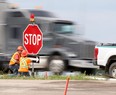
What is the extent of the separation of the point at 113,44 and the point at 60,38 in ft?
16.1

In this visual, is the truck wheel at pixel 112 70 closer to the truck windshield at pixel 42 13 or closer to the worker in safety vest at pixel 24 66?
the worker in safety vest at pixel 24 66

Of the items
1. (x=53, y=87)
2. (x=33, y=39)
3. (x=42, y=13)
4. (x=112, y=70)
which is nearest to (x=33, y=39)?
(x=33, y=39)

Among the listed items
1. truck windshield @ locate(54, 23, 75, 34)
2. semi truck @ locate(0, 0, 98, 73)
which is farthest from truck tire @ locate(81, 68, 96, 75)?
truck windshield @ locate(54, 23, 75, 34)

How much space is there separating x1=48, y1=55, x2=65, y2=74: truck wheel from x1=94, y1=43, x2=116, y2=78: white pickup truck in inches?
156

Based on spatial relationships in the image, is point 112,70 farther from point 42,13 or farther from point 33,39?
point 42,13

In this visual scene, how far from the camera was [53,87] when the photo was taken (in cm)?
1602

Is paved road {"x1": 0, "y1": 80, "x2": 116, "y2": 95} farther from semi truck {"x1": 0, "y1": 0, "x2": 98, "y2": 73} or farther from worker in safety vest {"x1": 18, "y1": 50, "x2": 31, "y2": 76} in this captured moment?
semi truck {"x1": 0, "y1": 0, "x2": 98, "y2": 73}

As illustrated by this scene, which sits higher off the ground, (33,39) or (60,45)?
(33,39)

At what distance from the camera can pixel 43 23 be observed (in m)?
25.1

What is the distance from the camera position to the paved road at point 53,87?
1475 centimetres

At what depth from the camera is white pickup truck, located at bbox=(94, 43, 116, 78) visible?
66.0 feet

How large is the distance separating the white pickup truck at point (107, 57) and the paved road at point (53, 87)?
229cm

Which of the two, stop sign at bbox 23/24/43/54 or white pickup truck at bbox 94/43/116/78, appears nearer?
stop sign at bbox 23/24/43/54

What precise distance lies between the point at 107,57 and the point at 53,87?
16.1ft
